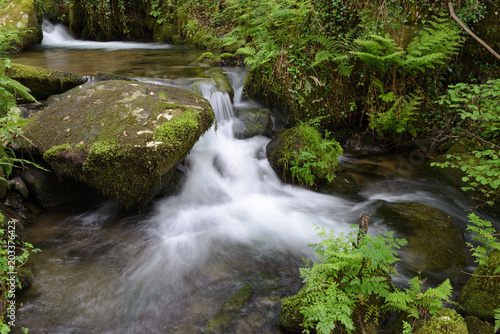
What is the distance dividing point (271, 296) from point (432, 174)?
185 inches

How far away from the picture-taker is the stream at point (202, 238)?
342cm

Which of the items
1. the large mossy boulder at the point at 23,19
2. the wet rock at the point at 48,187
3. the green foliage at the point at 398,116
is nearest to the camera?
the wet rock at the point at 48,187

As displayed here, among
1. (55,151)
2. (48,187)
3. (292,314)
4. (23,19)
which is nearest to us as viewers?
(292,314)

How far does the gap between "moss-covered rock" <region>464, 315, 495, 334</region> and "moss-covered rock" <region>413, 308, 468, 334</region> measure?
373mm

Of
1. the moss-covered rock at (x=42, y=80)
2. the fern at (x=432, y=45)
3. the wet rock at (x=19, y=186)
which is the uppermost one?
the fern at (x=432, y=45)

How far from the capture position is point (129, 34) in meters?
12.1

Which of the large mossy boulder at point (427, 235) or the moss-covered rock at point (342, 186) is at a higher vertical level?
the moss-covered rock at point (342, 186)

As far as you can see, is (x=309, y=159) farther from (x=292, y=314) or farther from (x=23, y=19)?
(x=23, y=19)

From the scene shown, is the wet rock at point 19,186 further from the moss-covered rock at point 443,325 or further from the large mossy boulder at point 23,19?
the large mossy boulder at point 23,19

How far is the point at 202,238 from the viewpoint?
187 inches

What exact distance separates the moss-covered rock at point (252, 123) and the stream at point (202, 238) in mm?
181

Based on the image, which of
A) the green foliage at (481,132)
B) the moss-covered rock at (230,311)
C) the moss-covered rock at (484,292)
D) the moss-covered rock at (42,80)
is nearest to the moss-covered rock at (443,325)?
the moss-covered rock at (484,292)

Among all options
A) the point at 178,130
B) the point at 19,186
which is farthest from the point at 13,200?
the point at 178,130

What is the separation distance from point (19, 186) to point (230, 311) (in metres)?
3.77
